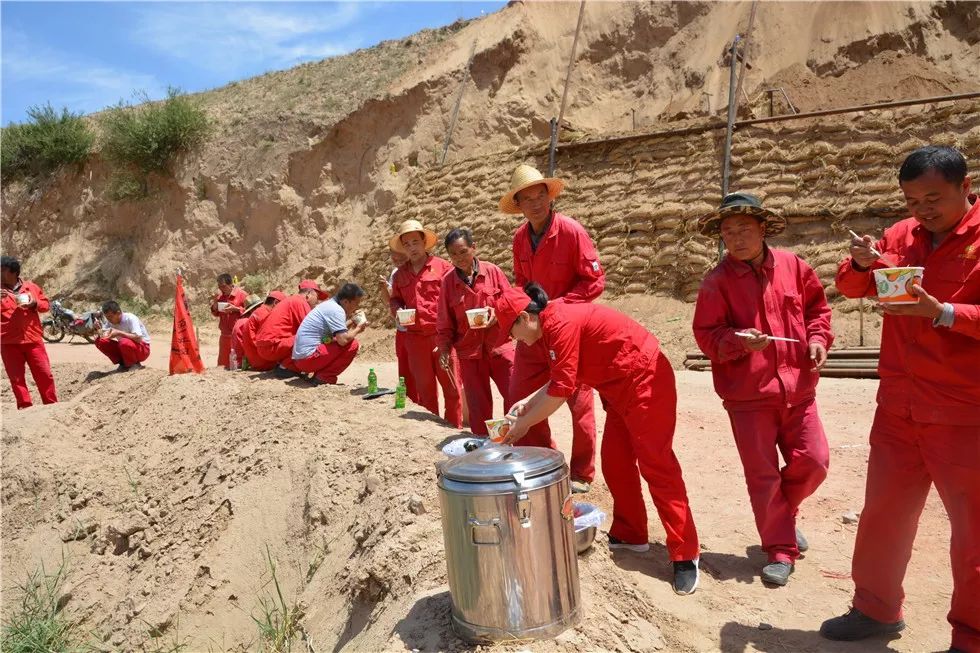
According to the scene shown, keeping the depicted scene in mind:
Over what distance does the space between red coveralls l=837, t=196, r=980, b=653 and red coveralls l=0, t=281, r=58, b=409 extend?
27.4 ft

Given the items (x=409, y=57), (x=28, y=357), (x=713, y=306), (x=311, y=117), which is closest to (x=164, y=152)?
(x=311, y=117)

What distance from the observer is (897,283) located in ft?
9.09

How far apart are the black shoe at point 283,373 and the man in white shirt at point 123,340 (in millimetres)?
2749

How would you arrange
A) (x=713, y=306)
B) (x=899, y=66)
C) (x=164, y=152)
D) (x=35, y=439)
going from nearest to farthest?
1. (x=713, y=306)
2. (x=35, y=439)
3. (x=899, y=66)
4. (x=164, y=152)

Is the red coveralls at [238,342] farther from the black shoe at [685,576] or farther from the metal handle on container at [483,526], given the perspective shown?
the metal handle on container at [483,526]

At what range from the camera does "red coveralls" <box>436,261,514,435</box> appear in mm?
5590

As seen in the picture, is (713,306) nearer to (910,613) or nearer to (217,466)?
(910,613)

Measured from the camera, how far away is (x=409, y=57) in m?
21.6

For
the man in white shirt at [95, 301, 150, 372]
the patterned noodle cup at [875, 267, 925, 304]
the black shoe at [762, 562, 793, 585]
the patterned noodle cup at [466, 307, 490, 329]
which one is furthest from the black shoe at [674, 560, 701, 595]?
the man in white shirt at [95, 301, 150, 372]

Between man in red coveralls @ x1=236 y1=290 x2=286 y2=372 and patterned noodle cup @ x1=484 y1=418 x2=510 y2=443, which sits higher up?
man in red coveralls @ x1=236 y1=290 x2=286 y2=372

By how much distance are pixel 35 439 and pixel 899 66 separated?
15.3 m

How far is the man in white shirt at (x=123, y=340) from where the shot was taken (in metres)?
9.42

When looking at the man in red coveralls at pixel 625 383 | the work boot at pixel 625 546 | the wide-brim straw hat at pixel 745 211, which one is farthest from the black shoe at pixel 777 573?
the wide-brim straw hat at pixel 745 211

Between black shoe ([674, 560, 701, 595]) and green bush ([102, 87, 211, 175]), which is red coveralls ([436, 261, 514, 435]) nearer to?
black shoe ([674, 560, 701, 595])
